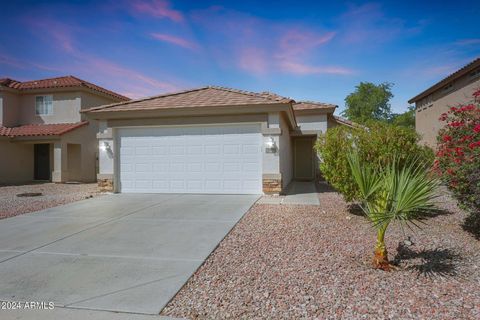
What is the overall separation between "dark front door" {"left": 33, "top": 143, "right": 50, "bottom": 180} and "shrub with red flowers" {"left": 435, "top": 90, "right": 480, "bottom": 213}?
2032cm

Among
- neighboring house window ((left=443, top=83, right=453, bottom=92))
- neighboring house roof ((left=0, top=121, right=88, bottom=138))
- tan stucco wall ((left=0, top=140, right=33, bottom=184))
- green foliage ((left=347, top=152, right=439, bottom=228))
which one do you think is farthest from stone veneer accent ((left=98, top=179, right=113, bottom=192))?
neighboring house window ((left=443, top=83, right=453, bottom=92))

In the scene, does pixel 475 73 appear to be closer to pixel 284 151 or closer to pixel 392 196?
pixel 284 151

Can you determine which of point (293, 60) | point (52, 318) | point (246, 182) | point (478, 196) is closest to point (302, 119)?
point (293, 60)

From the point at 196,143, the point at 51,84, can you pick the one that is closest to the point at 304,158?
the point at 196,143

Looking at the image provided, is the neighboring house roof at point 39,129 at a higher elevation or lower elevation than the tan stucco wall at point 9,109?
lower

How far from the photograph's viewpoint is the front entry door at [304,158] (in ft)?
53.2

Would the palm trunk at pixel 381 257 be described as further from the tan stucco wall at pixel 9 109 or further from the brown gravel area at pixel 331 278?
the tan stucco wall at pixel 9 109

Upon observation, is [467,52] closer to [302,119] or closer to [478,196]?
[302,119]

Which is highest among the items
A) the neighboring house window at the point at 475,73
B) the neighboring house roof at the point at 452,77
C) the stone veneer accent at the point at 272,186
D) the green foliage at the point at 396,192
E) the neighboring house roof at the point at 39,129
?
the neighboring house roof at the point at 452,77

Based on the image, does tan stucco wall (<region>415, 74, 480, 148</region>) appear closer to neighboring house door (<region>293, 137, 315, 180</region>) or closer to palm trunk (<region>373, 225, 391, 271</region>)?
neighboring house door (<region>293, 137, 315, 180</region>)

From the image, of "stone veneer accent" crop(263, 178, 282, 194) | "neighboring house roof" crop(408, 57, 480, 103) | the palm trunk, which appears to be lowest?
the palm trunk

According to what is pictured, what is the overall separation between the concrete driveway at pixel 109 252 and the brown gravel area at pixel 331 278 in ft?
1.40

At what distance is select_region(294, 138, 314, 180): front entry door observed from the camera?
1622 cm

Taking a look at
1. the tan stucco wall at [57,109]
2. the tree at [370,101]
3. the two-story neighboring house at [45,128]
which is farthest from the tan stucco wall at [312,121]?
the tree at [370,101]
